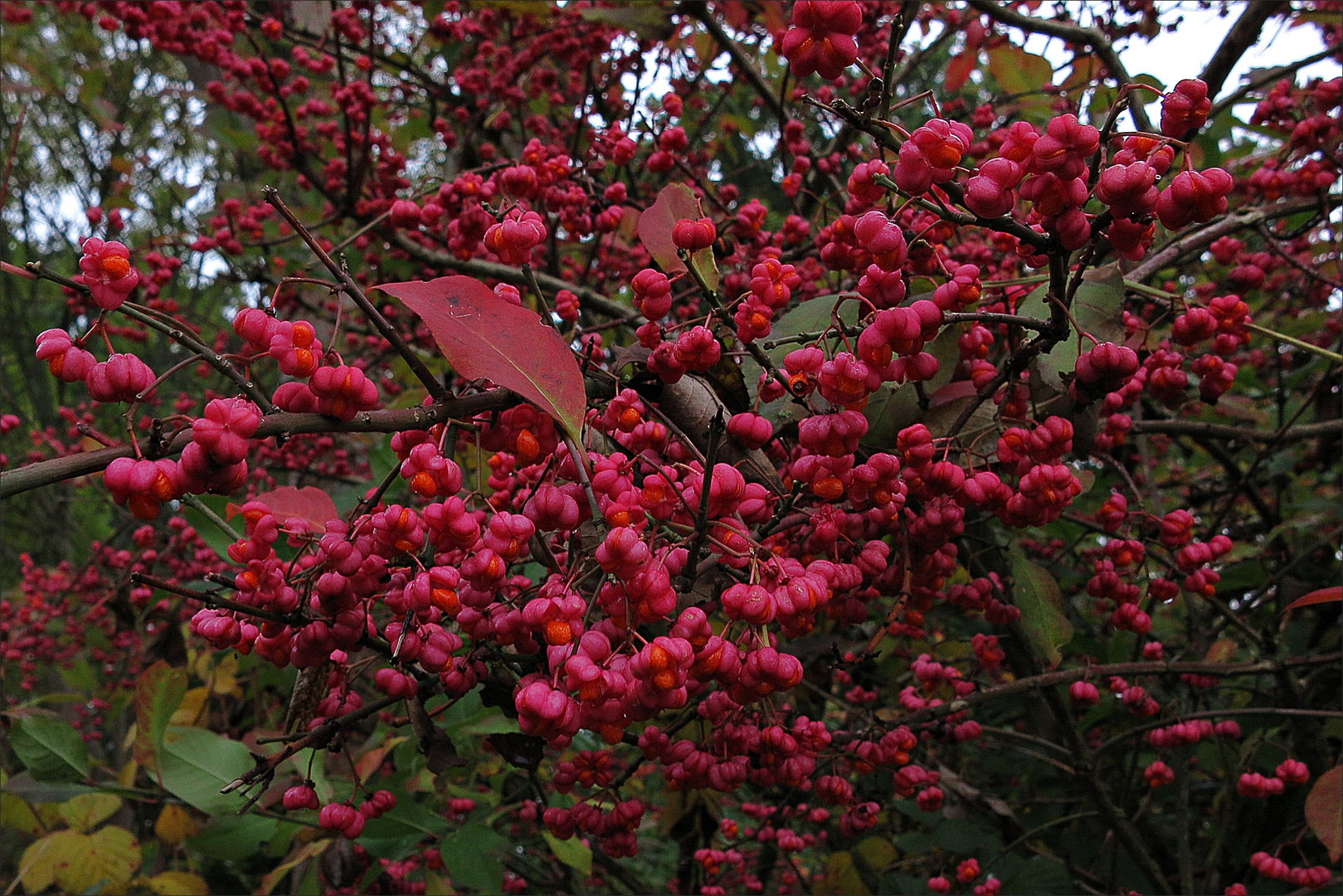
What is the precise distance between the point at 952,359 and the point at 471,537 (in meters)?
0.86

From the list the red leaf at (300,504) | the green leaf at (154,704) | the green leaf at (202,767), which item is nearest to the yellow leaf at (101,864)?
the green leaf at (154,704)

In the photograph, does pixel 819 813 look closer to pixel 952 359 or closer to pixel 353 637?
pixel 952 359

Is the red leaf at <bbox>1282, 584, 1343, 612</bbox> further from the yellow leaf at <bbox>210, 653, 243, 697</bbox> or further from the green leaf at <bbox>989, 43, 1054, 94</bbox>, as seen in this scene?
the yellow leaf at <bbox>210, 653, 243, 697</bbox>

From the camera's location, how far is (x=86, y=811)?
2752mm

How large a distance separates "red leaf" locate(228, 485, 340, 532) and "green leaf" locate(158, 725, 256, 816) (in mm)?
910

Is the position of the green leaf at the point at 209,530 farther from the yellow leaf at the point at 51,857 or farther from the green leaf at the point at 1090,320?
the green leaf at the point at 1090,320

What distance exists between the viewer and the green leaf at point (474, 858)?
69.7 inches

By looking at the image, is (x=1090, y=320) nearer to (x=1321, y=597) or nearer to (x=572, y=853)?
(x=1321, y=597)

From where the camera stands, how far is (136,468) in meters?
0.76

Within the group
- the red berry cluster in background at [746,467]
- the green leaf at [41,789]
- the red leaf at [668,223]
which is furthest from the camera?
the green leaf at [41,789]

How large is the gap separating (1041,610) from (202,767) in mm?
1925

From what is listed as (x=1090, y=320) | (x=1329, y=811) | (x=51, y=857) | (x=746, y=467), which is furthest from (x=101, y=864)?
(x=1329, y=811)

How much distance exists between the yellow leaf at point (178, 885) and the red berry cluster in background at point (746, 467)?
58 centimetres

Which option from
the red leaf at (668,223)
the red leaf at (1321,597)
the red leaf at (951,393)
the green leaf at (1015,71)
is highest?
the green leaf at (1015,71)
